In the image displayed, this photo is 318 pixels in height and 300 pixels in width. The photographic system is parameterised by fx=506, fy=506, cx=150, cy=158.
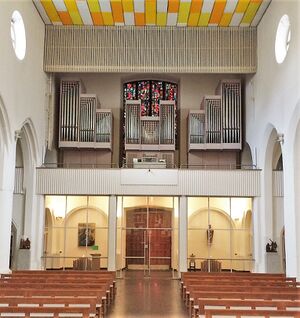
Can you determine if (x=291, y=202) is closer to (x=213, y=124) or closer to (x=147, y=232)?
(x=213, y=124)

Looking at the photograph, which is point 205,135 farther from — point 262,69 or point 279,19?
point 279,19

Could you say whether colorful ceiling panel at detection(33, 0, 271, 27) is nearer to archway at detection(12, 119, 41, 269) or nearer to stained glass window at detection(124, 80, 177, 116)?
stained glass window at detection(124, 80, 177, 116)

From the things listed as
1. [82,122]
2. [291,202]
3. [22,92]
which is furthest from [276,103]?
[22,92]

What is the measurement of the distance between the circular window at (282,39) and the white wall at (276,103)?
0.66 feet

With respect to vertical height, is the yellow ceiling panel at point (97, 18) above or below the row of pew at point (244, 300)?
above

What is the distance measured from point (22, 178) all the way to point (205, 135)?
6568 mm

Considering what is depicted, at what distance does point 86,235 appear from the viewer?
674 inches

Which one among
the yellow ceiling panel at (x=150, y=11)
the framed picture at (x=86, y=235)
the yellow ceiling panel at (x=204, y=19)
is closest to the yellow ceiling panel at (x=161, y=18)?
the yellow ceiling panel at (x=150, y=11)

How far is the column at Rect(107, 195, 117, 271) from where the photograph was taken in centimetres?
1645

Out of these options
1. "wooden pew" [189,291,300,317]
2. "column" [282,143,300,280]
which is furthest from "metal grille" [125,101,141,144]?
"wooden pew" [189,291,300,317]

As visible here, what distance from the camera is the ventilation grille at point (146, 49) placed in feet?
57.5

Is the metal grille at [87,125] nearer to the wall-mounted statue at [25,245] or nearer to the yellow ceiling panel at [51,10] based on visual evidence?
the yellow ceiling panel at [51,10]

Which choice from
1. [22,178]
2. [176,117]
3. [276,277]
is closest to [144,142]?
[176,117]

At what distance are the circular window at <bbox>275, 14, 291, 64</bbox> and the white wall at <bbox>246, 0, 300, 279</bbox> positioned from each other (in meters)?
0.20
